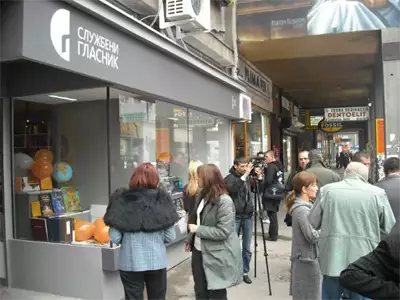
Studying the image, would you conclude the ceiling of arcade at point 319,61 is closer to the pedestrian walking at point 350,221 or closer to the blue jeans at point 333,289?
the pedestrian walking at point 350,221

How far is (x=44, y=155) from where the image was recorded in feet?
18.5

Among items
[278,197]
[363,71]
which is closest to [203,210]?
[278,197]

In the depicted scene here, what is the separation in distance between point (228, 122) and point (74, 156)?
419 cm

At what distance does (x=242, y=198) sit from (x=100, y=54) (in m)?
2.58

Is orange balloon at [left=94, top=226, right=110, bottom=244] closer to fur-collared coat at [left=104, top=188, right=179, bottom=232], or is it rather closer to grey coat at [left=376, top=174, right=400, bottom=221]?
fur-collared coat at [left=104, top=188, right=179, bottom=232]

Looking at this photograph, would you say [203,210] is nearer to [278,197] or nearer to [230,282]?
[230,282]

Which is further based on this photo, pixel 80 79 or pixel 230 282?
pixel 80 79

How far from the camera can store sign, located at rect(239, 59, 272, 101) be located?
10532 millimetres

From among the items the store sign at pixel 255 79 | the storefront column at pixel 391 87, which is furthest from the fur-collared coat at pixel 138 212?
the storefront column at pixel 391 87

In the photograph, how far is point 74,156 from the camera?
5.81 m

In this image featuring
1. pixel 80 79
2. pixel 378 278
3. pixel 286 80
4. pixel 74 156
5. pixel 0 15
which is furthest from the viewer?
pixel 286 80

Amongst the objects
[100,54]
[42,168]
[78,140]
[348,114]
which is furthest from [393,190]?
[348,114]

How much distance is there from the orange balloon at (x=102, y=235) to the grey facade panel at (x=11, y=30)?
2542 millimetres

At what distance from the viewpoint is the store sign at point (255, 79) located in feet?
34.6
